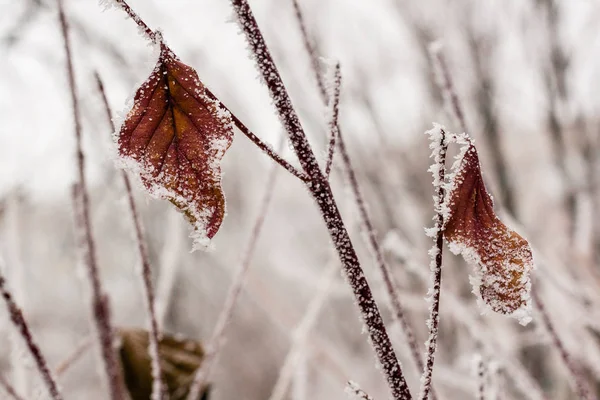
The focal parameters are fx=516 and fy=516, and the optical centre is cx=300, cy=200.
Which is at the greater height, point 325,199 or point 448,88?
point 448,88

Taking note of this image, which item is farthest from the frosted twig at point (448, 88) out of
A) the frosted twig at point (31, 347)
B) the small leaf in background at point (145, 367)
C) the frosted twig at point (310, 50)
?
the small leaf in background at point (145, 367)

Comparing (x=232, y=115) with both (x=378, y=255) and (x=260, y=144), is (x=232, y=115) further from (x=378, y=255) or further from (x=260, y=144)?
(x=378, y=255)

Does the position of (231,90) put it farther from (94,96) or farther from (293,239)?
(293,239)

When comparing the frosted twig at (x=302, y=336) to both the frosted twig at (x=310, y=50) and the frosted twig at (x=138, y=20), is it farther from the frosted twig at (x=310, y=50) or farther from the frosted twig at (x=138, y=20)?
the frosted twig at (x=138, y=20)

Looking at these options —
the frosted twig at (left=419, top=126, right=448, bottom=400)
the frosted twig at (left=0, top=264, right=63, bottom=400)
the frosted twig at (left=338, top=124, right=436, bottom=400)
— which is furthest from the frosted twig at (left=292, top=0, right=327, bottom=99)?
the frosted twig at (left=0, top=264, right=63, bottom=400)

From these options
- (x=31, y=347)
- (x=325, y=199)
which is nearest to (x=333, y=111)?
(x=325, y=199)

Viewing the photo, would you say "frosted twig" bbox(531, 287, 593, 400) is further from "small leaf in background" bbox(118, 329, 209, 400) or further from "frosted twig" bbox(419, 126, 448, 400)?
"small leaf in background" bbox(118, 329, 209, 400)

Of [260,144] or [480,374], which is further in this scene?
[480,374]

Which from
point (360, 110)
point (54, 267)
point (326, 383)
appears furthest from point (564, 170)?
point (54, 267)
